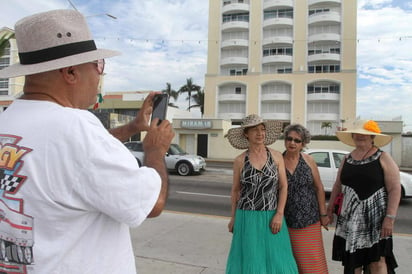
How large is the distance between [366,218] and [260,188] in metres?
1.04

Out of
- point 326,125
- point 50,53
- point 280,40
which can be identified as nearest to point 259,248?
point 50,53

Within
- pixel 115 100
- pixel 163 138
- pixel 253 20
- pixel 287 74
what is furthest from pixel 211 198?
pixel 253 20

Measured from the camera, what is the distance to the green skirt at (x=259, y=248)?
2.65 m

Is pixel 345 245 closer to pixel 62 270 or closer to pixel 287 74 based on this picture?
pixel 62 270

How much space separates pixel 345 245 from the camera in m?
3.01

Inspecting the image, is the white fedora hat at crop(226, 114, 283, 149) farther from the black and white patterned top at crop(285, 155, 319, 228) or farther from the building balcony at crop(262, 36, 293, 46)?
the building balcony at crop(262, 36, 293, 46)

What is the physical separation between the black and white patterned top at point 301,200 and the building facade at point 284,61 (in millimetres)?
36461

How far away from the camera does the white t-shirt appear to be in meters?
0.96

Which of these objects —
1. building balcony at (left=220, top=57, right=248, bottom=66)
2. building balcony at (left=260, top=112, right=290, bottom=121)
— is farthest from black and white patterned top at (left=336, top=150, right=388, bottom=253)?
building balcony at (left=220, top=57, right=248, bottom=66)

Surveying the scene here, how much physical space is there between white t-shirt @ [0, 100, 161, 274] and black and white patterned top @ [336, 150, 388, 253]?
2.52 meters

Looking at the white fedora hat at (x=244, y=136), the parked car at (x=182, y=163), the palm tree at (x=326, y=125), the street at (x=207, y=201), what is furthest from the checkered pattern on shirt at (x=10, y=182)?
the palm tree at (x=326, y=125)

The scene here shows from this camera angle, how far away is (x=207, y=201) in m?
8.38

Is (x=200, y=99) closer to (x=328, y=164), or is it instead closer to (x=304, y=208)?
(x=328, y=164)

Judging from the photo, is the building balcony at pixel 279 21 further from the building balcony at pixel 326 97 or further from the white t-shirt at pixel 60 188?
the white t-shirt at pixel 60 188
